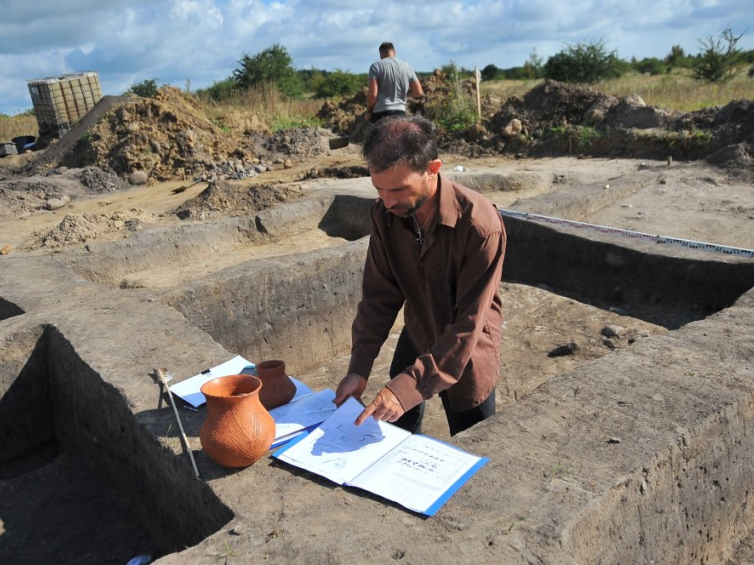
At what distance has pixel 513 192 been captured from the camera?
27.8ft

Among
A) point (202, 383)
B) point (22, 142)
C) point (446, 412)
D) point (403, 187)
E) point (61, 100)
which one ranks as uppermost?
point (61, 100)

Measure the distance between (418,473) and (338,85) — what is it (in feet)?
90.9

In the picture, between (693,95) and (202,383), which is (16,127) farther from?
(202,383)

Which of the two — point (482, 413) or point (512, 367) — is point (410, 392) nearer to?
point (482, 413)

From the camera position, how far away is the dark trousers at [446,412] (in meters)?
2.72

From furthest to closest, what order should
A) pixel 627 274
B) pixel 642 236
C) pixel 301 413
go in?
1. pixel 642 236
2. pixel 627 274
3. pixel 301 413

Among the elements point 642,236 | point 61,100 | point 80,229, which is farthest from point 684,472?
point 61,100

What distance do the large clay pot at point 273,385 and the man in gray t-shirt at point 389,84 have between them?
20.1 ft

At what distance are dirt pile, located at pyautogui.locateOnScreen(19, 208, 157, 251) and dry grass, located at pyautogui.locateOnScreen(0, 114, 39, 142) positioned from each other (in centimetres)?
1324

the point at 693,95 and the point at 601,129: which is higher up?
the point at 693,95

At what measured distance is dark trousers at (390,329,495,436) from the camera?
2.72m

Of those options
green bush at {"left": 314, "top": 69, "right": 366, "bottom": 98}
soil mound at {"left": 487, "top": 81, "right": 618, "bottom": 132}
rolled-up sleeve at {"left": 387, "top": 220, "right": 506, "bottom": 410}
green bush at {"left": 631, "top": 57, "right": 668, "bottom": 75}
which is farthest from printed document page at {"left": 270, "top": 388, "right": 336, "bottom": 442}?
green bush at {"left": 631, "top": 57, "right": 668, "bottom": 75}

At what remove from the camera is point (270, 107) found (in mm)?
18531

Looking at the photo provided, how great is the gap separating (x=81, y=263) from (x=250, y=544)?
13.8ft
